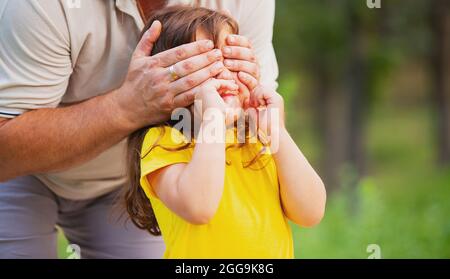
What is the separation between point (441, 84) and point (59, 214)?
833 cm

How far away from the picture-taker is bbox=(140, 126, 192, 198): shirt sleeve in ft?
7.15

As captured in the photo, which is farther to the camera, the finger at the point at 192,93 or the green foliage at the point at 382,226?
the green foliage at the point at 382,226

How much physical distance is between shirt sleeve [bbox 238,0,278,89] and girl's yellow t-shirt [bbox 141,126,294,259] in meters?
0.52

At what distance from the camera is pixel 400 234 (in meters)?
5.26

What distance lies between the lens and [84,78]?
2.62 m

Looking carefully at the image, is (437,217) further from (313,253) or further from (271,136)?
(271,136)

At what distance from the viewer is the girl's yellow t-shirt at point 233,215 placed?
86.4 inches

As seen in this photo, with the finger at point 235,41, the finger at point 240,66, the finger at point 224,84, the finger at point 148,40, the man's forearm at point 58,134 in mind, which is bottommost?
the man's forearm at point 58,134

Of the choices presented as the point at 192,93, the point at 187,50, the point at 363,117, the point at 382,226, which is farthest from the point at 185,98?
the point at 363,117

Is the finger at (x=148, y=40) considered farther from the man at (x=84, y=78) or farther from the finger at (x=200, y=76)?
the finger at (x=200, y=76)

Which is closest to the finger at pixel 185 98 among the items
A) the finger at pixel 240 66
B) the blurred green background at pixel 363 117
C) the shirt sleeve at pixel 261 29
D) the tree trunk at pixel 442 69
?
the finger at pixel 240 66

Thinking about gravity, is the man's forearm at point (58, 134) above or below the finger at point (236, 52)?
below

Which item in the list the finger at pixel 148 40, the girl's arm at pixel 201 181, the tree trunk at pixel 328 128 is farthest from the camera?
the tree trunk at pixel 328 128
